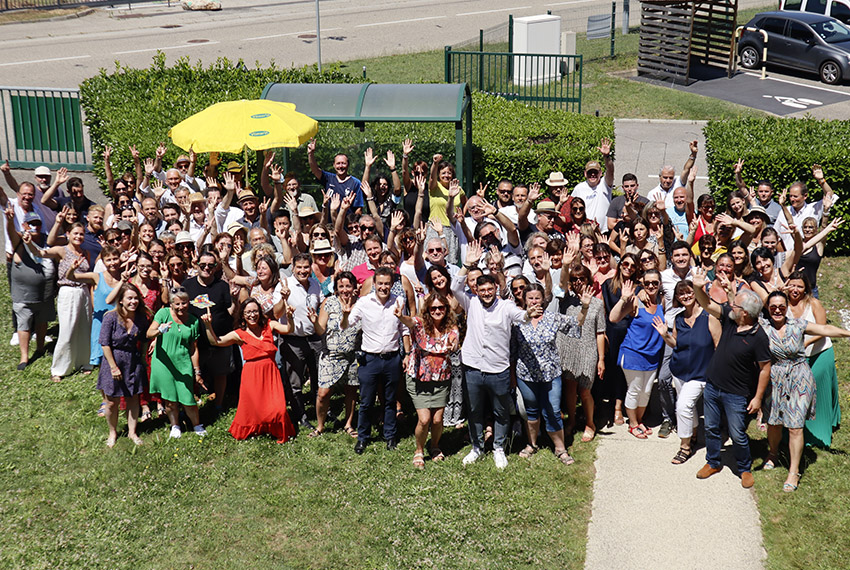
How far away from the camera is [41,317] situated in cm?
1065

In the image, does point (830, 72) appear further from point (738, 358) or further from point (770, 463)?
point (738, 358)

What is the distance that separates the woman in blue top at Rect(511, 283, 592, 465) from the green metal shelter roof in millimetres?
4810

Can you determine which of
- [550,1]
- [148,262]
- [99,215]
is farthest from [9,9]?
[148,262]

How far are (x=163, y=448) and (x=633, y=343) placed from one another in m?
4.55

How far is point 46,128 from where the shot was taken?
16516 millimetres

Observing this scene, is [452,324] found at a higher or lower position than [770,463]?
higher

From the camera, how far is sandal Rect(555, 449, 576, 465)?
8.61 metres

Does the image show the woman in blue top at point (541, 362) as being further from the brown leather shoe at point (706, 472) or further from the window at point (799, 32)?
the window at point (799, 32)

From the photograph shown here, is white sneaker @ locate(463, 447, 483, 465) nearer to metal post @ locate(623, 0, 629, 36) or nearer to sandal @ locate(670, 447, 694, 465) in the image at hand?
sandal @ locate(670, 447, 694, 465)

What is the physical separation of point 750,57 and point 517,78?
858 cm

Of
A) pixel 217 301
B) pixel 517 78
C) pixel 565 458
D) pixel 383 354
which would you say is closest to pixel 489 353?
pixel 383 354

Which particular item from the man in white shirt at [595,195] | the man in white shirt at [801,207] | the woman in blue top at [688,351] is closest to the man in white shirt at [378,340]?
the woman in blue top at [688,351]

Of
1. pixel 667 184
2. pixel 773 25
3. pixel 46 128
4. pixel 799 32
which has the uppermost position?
pixel 773 25

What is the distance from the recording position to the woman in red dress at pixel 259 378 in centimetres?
883
